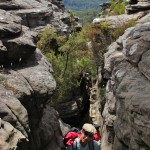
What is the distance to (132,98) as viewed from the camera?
38.9 ft

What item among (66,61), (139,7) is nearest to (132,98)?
(66,61)

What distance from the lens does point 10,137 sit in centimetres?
1235

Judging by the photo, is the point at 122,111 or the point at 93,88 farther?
the point at 93,88

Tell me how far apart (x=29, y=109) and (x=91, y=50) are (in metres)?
24.6

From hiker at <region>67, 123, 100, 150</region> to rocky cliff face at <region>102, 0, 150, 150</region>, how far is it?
4.53 feet

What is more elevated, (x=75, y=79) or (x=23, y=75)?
(x=23, y=75)

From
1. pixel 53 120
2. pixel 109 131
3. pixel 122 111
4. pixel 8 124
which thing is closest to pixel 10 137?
pixel 8 124

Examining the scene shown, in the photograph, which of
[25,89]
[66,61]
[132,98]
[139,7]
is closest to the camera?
[132,98]

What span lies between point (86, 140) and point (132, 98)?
2.17 metres

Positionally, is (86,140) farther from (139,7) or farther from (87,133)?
Answer: (139,7)

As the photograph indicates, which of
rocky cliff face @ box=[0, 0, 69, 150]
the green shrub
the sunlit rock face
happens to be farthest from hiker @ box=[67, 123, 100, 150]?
the sunlit rock face

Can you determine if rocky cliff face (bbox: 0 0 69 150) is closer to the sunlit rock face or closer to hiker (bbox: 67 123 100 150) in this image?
hiker (bbox: 67 123 100 150)

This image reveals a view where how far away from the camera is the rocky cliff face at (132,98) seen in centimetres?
1114

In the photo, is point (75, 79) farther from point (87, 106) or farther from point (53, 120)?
point (53, 120)
